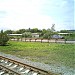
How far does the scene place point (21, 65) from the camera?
41.1 ft

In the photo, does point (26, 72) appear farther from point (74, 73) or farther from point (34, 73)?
point (74, 73)

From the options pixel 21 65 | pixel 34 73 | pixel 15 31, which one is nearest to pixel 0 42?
pixel 21 65

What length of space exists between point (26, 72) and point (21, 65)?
171cm

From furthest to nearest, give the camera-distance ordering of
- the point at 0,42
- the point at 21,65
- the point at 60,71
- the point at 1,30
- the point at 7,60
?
the point at 1,30, the point at 0,42, the point at 7,60, the point at 21,65, the point at 60,71

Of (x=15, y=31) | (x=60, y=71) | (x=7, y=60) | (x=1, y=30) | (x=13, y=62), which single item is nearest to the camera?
(x=60, y=71)

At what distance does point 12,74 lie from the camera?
10.6m

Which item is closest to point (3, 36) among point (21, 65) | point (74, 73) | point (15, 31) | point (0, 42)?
point (0, 42)

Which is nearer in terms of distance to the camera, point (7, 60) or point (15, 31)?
point (7, 60)

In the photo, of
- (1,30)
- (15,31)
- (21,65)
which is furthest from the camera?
(15,31)

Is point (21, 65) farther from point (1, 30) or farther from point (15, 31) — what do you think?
point (15, 31)

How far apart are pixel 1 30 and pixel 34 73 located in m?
28.8

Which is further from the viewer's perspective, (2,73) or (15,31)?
(15,31)

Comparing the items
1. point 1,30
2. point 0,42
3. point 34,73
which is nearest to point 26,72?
point 34,73

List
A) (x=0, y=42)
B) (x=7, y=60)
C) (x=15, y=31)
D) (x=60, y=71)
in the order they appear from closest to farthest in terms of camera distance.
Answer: (x=60, y=71)
(x=7, y=60)
(x=0, y=42)
(x=15, y=31)
